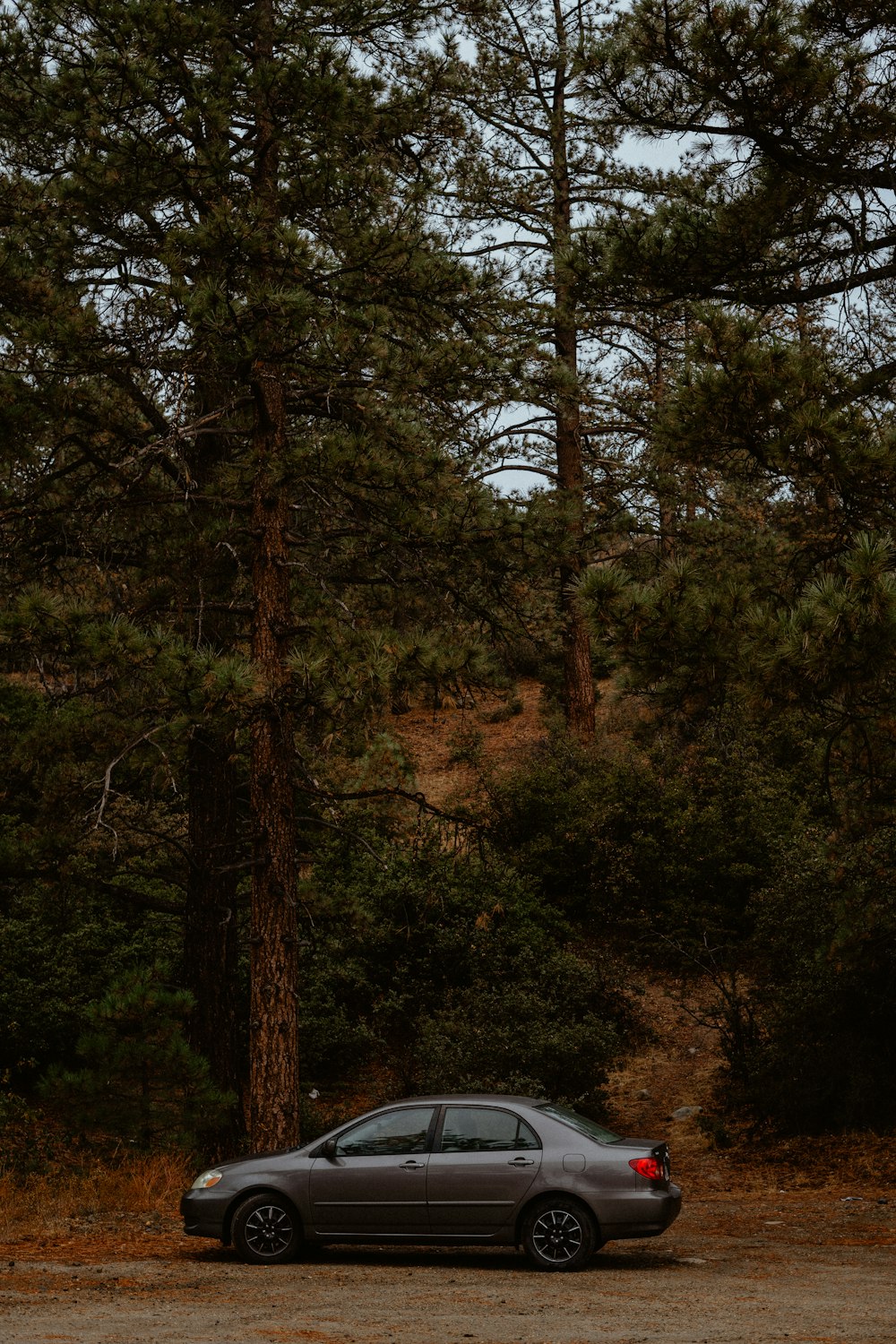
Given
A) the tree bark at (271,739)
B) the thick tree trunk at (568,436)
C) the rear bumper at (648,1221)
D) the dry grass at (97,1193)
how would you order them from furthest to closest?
the thick tree trunk at (568,436) → the tree bark at (271,739) → the dry grass at (97,1193) → the rear bumper at (648,1221)

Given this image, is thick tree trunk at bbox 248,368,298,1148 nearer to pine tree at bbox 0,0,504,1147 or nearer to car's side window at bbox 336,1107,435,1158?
pine tree at bbox 0,0,504,1147

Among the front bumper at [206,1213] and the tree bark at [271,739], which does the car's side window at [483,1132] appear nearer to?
the front bumper at [206,1213]

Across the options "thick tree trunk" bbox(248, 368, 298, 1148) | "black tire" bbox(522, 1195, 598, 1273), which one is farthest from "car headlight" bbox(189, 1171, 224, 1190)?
"black tire" bbox(522, 1195, 598, 1273)

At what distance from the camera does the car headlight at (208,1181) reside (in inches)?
376

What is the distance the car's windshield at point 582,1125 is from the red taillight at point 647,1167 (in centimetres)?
26

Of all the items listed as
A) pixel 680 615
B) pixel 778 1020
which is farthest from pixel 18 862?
pixel 778 1020

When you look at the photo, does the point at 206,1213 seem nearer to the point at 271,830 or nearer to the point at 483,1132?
the point at 483,1132

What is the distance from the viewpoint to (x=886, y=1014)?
47.9ft

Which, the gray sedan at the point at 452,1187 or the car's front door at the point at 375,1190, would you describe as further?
the car's front door at the point at 375,1190

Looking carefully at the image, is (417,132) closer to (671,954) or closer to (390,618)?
(390,618)

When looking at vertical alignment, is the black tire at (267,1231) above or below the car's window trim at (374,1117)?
below

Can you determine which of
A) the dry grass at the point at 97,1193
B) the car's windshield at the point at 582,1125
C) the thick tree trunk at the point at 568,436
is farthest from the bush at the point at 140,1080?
the thick tree trunk at the point at 568,436

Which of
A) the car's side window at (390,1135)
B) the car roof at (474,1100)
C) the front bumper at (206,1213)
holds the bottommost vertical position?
the front bumper at (206,1213)

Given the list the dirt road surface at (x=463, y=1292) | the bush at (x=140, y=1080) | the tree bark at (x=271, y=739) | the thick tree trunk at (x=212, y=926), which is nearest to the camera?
the dirt road surface at (x=463, y=1292)
